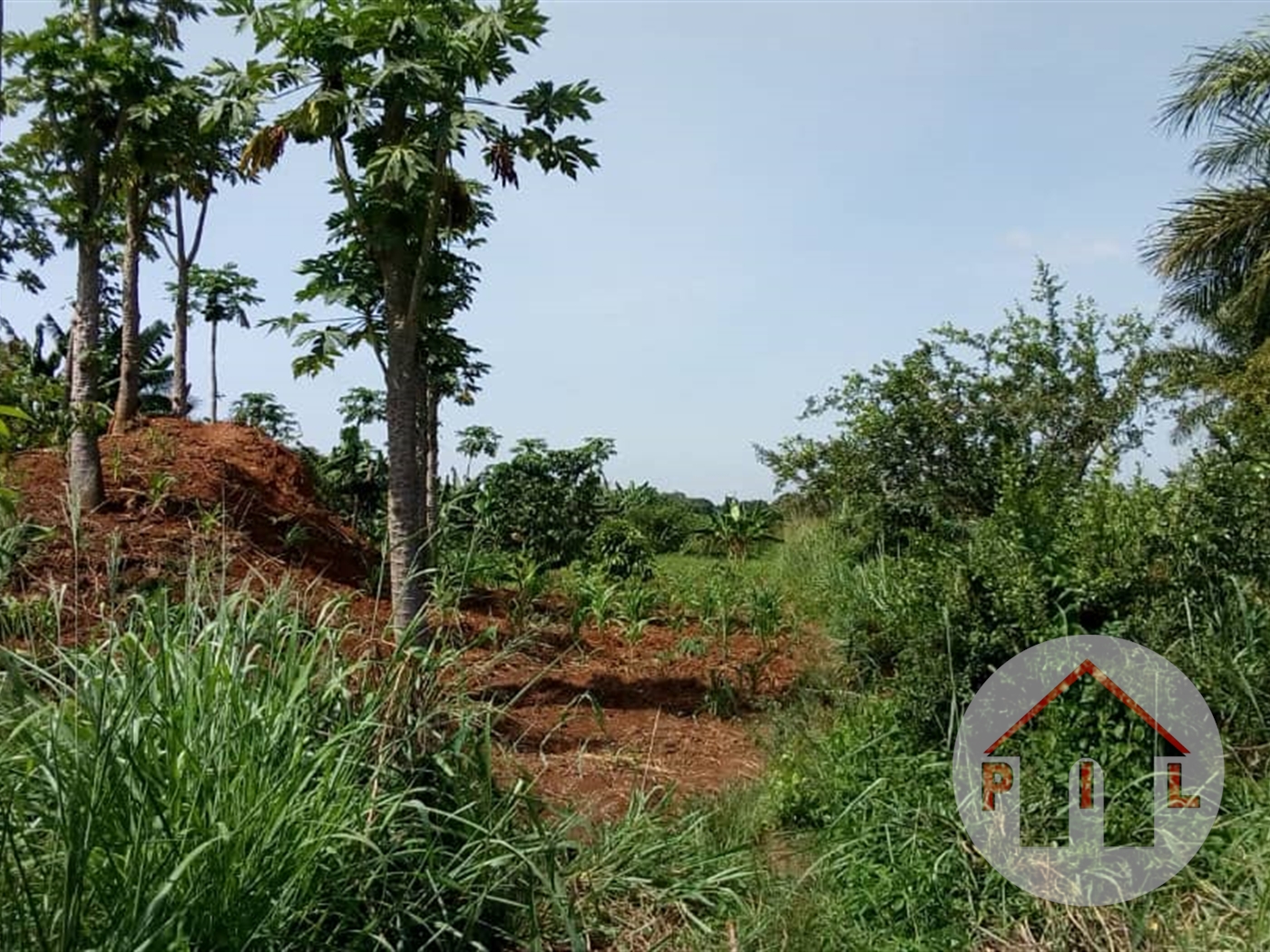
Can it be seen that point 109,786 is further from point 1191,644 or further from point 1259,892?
point 1191,644

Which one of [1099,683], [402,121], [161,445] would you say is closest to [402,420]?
[402,121]

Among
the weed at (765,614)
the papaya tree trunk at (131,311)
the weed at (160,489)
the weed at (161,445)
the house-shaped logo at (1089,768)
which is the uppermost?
the papaya tree trunk at (131,311)

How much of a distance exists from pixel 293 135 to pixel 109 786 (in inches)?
148

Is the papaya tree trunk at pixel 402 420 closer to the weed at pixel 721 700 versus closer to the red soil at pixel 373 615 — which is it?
the red soil at pixel 373 615

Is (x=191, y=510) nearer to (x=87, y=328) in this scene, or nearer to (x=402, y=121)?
(x=87, y=328)

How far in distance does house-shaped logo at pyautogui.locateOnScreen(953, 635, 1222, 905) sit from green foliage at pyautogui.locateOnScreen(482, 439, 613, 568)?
750cm

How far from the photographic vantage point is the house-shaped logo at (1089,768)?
322cm

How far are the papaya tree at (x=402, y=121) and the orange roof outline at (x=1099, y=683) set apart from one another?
2.52 metres

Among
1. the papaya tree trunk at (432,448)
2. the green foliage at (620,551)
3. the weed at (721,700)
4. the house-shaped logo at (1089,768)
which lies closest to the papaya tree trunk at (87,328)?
the papaya tree trunk at (432,448)

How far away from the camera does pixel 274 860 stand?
2.20m

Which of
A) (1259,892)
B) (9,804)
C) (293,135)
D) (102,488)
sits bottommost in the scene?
(1259,892)

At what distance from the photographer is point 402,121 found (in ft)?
16.6

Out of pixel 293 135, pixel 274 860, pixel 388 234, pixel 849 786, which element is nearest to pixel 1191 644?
pixel 849 786

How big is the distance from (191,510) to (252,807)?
667cm
